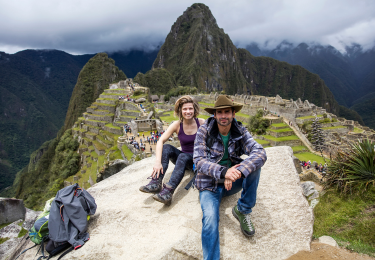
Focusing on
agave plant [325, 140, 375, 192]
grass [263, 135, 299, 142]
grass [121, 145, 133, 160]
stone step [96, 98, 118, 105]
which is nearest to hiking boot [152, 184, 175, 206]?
agave plant [325, 140, 375, 192]

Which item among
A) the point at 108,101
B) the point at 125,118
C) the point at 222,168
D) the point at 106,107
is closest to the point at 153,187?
the point at 222,168

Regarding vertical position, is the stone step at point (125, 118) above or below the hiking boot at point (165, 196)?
below

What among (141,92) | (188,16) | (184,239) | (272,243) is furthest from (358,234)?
(188,16)

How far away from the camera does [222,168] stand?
2344mm

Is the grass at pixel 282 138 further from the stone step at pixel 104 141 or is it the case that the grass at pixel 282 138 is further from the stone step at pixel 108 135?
the stone step at pixel 104 141

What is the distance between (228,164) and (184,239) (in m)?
1.08

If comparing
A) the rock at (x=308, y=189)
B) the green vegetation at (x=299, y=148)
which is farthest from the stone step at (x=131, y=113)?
the rock at (x=308, y=189)

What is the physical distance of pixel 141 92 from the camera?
1326 inches

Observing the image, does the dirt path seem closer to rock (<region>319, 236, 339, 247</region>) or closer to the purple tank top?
rock (<region>319, 236, 339, 247</region>)

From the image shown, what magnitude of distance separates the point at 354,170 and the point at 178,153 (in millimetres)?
2877

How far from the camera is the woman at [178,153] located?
9.87ft

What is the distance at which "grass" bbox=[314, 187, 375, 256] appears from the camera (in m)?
2.43

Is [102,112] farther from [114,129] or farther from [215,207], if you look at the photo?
[215,207]

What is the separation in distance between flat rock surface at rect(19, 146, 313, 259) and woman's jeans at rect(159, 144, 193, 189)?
400 mm
